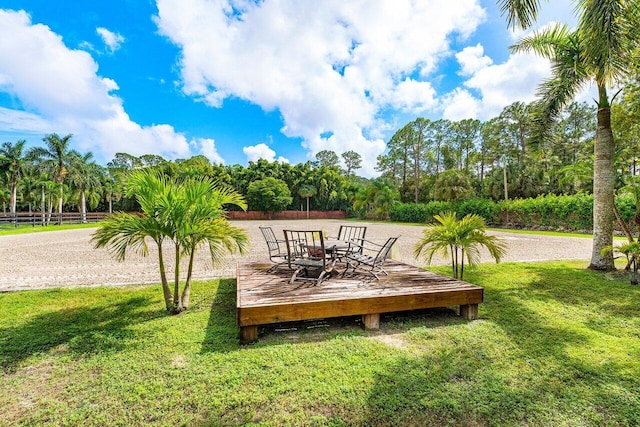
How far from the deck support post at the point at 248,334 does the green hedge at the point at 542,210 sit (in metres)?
15.1

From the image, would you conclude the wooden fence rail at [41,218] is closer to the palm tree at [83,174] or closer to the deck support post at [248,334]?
the palm tree at [83,174]

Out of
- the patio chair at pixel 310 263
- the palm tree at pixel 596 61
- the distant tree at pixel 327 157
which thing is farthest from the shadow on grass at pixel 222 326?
the distant tree at pixel 327 157

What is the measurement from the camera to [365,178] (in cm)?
6462

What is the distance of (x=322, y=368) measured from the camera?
8.21 feet

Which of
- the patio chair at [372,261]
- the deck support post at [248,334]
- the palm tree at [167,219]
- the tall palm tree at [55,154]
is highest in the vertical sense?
the tall palm tree at [55,154]

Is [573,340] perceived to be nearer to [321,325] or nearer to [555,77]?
[321,325]

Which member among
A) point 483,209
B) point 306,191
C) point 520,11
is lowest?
point 483,209

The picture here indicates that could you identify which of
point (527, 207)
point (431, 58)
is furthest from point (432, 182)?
point (431, 58)

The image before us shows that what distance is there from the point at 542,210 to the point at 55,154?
39.4m

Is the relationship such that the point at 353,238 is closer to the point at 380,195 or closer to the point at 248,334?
the point at 248,334

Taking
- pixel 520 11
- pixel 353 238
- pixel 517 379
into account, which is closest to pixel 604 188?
pixel 520 11

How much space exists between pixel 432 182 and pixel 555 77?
3158cm

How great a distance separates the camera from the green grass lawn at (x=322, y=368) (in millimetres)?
1955

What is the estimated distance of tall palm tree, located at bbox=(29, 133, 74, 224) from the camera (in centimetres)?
2596
